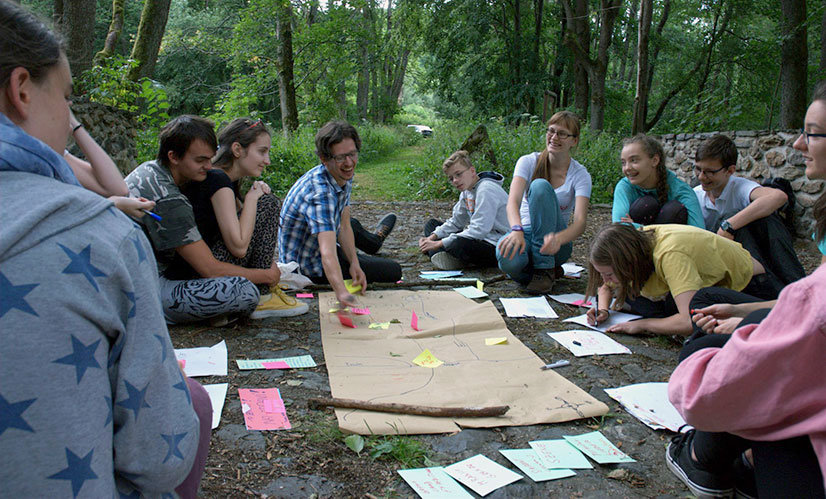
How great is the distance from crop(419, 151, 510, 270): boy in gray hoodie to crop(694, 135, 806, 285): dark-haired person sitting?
56.7 inches

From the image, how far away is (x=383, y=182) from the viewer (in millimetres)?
10789

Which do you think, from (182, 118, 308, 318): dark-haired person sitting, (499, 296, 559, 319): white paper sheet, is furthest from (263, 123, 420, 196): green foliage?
(499, 296, 559, 319): white paper sheet

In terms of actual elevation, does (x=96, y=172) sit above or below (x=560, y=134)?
below

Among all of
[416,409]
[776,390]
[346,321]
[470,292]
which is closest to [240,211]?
[346,321]

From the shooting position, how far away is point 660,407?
235 cm

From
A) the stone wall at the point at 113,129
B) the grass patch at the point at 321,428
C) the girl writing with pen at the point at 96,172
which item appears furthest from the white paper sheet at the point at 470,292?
the stone wall at the point at 113,129

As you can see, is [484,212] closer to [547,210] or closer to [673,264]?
[547,210]

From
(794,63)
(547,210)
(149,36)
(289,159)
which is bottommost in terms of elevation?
(547,210)

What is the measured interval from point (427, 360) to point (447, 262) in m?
1.98

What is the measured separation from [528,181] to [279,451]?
291cm

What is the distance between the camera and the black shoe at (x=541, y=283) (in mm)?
3980

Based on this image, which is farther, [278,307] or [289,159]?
[289,159]

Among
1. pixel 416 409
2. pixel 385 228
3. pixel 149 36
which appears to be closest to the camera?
pixel 416 409

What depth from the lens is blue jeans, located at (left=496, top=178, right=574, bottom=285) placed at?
12.9 feet
